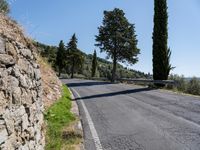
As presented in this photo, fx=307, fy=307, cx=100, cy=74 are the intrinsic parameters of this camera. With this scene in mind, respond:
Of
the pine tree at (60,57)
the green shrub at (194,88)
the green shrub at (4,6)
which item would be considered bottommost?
the green shrub at (194,88)

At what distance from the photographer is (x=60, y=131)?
8398 mm

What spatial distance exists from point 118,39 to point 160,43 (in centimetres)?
1783

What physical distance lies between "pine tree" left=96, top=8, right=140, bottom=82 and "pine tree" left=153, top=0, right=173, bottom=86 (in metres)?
16.7

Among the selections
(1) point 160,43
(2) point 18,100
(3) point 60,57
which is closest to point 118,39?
(1) point 160,43

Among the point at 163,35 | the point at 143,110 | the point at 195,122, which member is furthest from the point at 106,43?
the point at 195,122

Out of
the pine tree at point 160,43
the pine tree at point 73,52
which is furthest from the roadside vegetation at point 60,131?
the pine tree at point 73,52

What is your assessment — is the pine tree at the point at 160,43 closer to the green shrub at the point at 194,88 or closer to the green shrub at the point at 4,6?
the green shrub at the point at 194,88

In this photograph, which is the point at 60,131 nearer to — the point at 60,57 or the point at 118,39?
the point at 118,39

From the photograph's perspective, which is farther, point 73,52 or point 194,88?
point 73,52

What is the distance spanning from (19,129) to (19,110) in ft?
0.98

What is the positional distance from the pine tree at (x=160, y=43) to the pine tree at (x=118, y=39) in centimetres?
1673

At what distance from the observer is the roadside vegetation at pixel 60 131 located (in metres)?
7.12

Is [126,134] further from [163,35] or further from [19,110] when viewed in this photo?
[163,35]

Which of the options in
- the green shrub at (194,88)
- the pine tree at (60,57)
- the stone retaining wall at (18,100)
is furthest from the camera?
the pine tree at (60,57)
